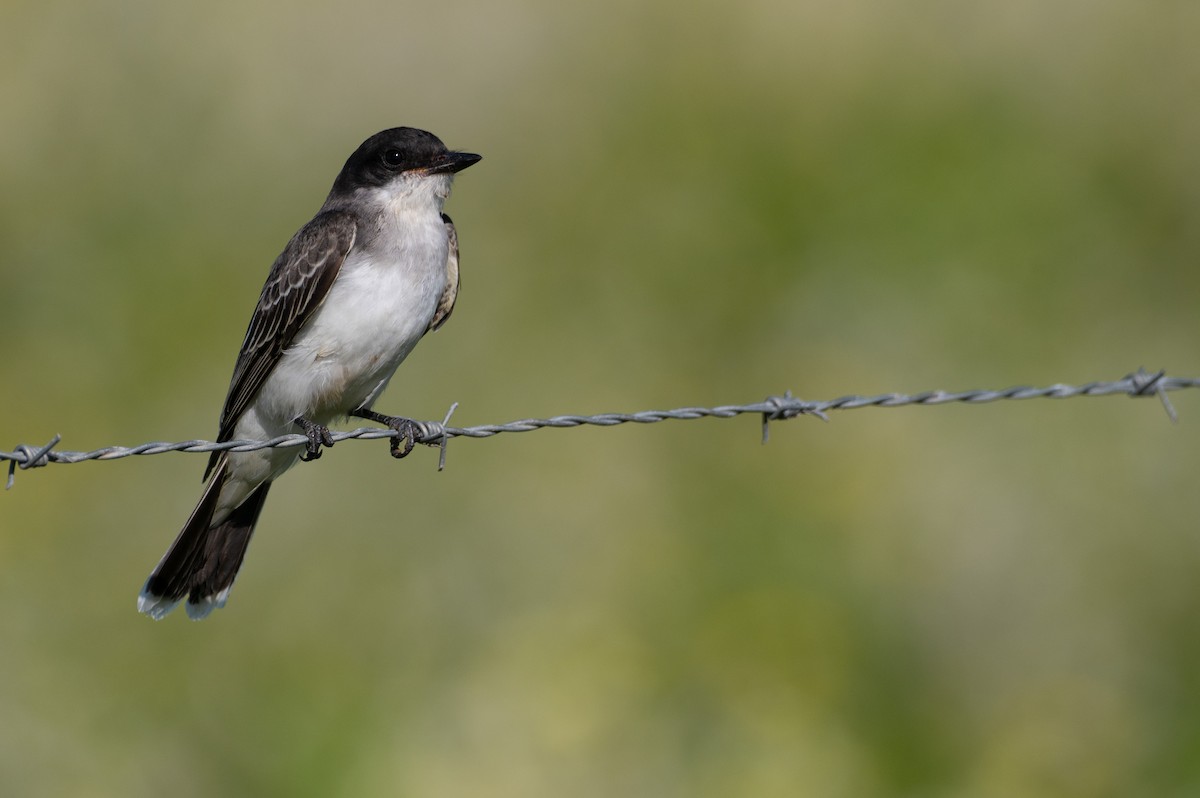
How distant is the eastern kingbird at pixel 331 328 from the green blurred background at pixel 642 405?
1198mm

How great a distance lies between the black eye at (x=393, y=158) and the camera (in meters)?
6.70

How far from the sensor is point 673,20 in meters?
14.3

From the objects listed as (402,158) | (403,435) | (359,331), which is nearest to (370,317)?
(359,331)

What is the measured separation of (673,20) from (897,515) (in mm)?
6749

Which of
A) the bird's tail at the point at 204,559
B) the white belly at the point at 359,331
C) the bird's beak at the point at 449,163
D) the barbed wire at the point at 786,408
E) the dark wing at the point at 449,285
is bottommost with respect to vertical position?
the barbed wire at the point at 786,408

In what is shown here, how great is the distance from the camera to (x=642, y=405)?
10344 millimetres

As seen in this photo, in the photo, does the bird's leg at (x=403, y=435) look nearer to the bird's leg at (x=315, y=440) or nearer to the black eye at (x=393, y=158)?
the bird's leg at (x=315, y=440)

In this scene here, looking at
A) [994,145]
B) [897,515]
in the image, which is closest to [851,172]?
[994,145]

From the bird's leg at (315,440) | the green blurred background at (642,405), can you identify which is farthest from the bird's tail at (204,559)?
the green blurred background at (642,405)

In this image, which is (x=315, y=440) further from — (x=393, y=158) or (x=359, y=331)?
(x=393, y=158)

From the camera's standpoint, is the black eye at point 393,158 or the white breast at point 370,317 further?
the black eye at point 393,158

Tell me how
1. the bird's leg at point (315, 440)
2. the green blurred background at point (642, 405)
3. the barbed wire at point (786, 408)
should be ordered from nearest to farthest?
the barbed wire at point (786, 408), the bird's leg at point (315, 440), the green blurred background at point (642, 405)

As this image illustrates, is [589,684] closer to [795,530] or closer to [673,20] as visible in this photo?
[795,530]

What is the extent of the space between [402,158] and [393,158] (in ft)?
0.14
